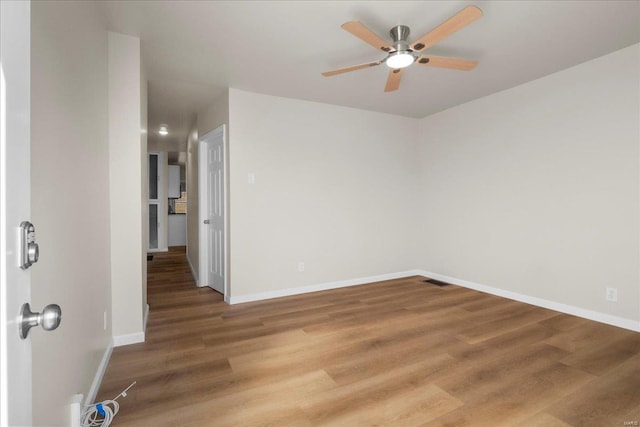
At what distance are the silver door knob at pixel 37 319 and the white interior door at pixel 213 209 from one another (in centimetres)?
332

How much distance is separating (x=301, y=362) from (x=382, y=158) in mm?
3420

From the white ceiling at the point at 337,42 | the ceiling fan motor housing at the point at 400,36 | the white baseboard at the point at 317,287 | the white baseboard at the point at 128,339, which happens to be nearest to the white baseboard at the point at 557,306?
the white baseboard at the point at 317,287

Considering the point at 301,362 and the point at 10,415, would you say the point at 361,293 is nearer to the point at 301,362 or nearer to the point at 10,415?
the point at 301,362

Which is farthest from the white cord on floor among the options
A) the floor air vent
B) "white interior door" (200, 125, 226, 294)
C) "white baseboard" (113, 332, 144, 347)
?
the floor air vent

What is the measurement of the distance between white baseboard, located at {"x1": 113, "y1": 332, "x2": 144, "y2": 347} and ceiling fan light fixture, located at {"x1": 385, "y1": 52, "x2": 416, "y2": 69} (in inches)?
123

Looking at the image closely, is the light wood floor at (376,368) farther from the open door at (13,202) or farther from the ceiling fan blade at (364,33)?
the ceiling fan blade at (364,33)

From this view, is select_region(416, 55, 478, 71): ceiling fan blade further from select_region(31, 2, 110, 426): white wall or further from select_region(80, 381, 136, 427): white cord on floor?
select_region(80, 381, 136, 427): white cord on floor

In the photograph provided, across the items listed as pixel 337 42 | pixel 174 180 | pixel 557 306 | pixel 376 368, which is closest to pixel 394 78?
pixel 337 42

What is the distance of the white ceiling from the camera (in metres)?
2.24

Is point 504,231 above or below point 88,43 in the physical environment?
Result: below

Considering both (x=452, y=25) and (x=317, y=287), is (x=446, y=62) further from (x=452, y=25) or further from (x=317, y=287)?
(x=317, y=287)

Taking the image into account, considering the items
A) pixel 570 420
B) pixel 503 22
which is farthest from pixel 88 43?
pixel 570 420

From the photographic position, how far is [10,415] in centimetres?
53

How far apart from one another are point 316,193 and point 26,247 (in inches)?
146
